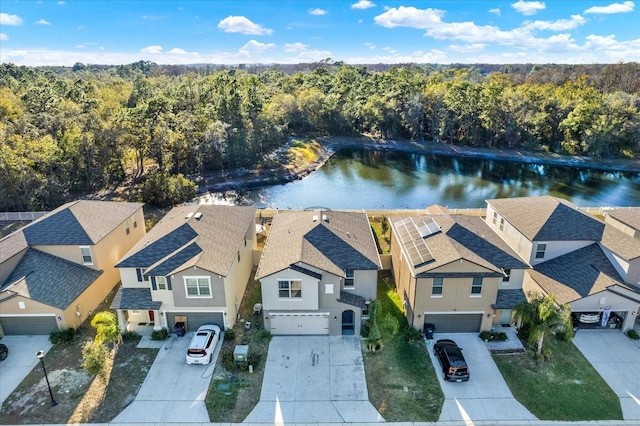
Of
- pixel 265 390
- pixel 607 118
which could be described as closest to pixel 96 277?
pixel 265 390

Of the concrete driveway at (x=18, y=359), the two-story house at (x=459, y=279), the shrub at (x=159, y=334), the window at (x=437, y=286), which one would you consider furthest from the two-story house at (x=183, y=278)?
the window at (x=437, y=286)

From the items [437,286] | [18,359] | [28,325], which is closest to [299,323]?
[437,286]

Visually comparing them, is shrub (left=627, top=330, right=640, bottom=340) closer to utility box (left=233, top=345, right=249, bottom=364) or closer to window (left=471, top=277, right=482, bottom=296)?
window (left=471, top=277, right=482, bottom=296)

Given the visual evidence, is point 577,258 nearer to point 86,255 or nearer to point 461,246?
point 461,246

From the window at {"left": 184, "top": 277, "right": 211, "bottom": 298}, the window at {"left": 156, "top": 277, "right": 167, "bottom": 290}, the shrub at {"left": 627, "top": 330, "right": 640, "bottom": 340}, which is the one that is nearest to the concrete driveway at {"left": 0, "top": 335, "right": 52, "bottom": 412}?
the window at {"left": 156, "top": 277, "right": 167, "bottom": 290}

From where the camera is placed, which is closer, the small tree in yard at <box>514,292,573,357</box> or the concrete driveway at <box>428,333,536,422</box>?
the concrete driveway at <box>428,333,536,422</box>

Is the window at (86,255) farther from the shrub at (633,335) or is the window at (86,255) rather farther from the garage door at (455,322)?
the shrub at (633,335)
